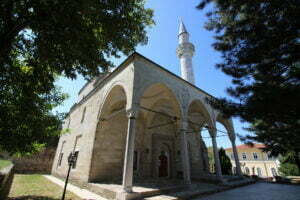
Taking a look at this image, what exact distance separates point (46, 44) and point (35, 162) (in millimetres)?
17709

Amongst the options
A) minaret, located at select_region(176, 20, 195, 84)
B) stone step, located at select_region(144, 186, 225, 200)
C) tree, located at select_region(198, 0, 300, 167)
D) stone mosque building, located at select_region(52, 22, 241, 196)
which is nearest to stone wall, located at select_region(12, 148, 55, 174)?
stone mosque building, located at select_region(52, 22, 241, 196)

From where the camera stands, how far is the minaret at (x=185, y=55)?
54.0ft

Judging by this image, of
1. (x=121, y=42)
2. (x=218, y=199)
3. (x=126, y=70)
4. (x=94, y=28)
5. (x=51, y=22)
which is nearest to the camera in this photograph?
(x=51, y=22)

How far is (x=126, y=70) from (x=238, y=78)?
5206mm

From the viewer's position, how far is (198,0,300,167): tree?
10.5 feet

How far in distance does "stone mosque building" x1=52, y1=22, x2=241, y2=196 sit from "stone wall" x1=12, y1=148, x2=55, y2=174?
4730 mm

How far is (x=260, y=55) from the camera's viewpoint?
3.53 m

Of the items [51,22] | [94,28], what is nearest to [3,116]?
[51,22]

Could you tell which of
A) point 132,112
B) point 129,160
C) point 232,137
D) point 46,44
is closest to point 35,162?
point 129,160

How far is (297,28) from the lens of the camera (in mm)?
3096

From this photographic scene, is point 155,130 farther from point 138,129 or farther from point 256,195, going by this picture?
point 256,195

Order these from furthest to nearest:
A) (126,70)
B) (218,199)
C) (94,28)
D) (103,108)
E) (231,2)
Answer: (103,108) → (126,70) → (218,199) → (94,28) → (231,2)

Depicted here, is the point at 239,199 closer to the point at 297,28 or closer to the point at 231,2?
the point at 297,28

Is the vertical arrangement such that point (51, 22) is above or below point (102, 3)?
below
